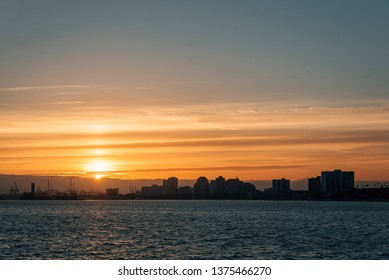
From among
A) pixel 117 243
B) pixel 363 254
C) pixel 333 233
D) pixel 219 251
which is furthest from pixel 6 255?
pixel 333 233

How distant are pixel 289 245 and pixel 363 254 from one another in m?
12.1

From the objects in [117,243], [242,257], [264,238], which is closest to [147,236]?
[117,243]

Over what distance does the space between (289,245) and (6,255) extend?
3738 cm

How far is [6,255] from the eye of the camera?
78625mm

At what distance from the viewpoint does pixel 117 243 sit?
93.7 meters

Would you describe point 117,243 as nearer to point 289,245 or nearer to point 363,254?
point 289,245
